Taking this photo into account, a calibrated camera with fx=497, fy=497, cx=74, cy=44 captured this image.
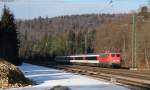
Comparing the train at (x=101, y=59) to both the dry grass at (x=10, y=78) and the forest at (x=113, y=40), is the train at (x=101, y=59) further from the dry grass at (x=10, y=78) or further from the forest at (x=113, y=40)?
the dry grass at (x=10, y=78)

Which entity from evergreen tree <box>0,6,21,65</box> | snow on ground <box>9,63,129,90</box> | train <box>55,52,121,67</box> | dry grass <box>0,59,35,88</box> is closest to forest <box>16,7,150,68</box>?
train <box>55,52,121,67</box>

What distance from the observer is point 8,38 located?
3270 inches

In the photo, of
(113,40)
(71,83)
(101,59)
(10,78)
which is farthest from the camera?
(113,40)

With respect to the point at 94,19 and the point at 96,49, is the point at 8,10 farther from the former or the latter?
the point at 94,19

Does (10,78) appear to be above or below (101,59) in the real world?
above

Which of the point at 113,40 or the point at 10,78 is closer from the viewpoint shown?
the point at 10,78

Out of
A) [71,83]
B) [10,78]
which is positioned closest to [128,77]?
[71,83]

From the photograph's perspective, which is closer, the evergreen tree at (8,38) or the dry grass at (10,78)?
the dry grass at (10,78)

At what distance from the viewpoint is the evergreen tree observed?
8069 centimetres

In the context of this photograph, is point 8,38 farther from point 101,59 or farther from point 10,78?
point 10,78

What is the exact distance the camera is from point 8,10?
298ft

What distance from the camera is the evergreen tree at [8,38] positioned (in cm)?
8069

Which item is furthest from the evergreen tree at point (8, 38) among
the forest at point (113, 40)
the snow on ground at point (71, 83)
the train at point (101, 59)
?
the snow on ground at point (71, 83)

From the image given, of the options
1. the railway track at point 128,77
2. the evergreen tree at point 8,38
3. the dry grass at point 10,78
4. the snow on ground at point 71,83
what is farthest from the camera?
the evergreen tree at point 8,38
